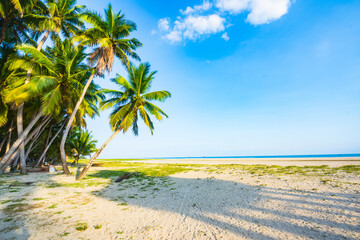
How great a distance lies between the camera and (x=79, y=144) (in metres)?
27.0

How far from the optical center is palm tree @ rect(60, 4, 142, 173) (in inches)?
453

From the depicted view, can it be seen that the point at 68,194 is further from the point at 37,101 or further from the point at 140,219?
the point at 37,101

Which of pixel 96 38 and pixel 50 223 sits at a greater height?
pixel 96 38

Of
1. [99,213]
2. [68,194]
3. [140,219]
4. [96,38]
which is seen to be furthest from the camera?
[96,38]

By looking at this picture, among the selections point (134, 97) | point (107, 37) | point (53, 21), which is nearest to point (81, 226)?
point (134, 97)

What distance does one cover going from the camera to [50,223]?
4363mm

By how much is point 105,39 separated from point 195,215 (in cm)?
1272

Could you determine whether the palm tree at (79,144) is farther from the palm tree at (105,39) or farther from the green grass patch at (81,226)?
the green grass patch at (81,226)

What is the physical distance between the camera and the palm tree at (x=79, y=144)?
86.4ft

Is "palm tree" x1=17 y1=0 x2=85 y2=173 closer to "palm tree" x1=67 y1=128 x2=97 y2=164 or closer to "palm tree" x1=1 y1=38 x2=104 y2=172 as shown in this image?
"palm tree" x1=1 y1=38 x2=104 y2=172

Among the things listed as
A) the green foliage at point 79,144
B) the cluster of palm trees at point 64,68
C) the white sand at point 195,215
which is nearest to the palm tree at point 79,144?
the green foliage at point 79,144

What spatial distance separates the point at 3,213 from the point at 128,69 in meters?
11.5

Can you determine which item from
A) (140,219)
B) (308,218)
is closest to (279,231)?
(308,218)

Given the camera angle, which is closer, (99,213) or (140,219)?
(140,219)
